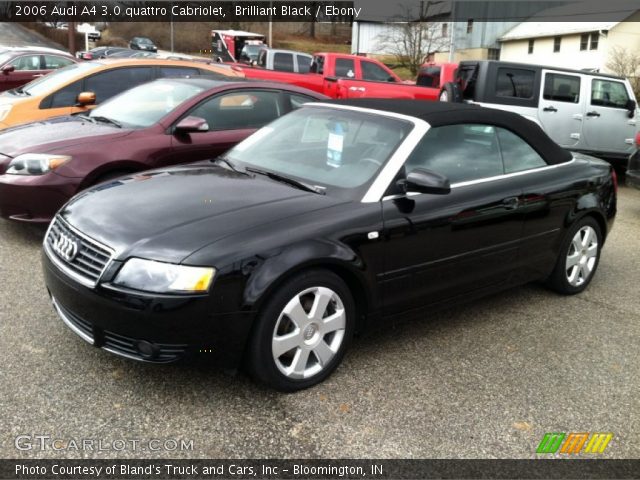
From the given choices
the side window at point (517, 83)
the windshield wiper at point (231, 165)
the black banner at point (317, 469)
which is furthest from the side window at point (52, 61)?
the black banner at point (317, 469)

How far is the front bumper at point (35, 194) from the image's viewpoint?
503cm

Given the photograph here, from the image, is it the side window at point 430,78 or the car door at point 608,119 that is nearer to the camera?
the car door at point 608,119

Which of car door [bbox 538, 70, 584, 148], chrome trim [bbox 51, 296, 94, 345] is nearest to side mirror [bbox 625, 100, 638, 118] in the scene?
car door [bbox 538, 70, 584, 148]

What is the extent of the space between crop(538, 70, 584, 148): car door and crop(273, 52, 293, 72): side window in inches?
349

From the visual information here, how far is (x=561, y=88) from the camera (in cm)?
985

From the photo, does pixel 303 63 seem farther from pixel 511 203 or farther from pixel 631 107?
pixel 511 203

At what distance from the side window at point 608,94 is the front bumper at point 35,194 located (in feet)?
27.6

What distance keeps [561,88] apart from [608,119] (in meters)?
0.98

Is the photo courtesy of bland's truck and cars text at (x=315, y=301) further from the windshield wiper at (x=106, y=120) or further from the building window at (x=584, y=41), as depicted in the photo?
the building window at (x=584, y=41)

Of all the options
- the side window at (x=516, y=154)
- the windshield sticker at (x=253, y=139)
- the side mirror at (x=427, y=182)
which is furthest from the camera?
the windshield sticker at (x=253, y=139)

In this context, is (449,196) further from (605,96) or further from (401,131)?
(605,96)

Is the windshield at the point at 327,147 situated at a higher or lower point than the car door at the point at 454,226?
higher

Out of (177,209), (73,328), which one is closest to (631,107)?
(177,209)

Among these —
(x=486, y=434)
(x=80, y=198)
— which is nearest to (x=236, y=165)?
(x=80, y=198)
